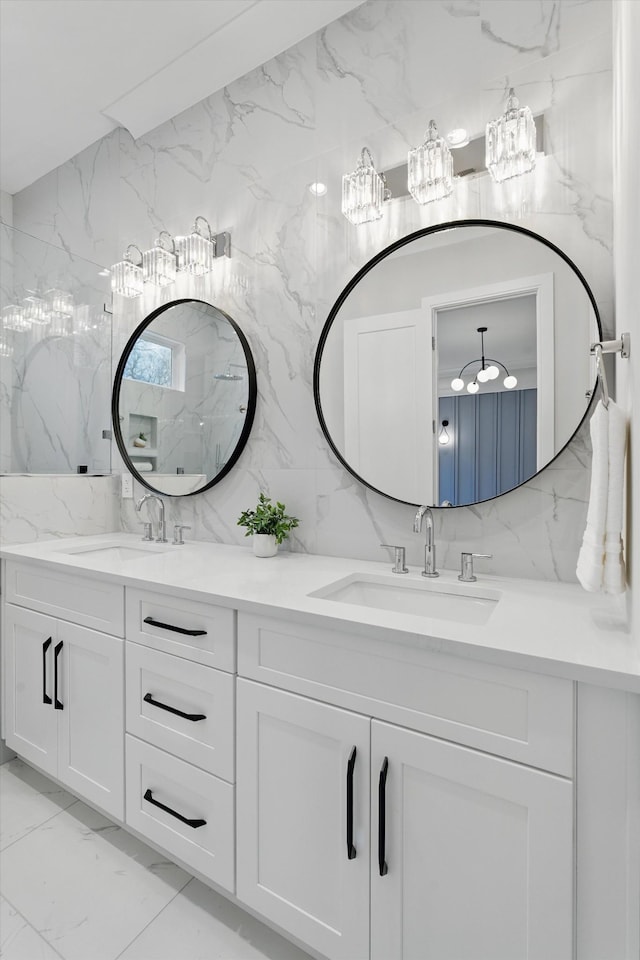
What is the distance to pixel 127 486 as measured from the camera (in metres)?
2.35

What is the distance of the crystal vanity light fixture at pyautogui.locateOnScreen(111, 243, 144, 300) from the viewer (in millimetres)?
2207

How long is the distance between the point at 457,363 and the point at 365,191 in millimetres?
624

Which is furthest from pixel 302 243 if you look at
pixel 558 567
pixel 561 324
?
pixel 558 567

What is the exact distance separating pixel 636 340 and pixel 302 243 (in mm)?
1294

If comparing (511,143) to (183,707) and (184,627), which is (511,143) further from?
(183,707)

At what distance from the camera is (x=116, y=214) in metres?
2.42

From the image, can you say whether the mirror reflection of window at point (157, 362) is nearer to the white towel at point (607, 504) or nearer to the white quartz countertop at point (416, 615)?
the white quartz countertop at point (416, 615)

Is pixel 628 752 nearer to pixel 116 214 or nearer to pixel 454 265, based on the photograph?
pixel 454 265

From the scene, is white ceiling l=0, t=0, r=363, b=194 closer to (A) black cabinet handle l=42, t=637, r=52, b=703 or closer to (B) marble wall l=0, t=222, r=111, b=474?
(B) marble wall l=0, t=222, r=111, b=474

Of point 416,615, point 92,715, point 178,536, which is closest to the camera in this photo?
point 416,615

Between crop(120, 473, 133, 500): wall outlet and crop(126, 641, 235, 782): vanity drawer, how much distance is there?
102 cm

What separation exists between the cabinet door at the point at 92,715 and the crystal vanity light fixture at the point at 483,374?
125 cm

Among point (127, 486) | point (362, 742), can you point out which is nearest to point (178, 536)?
point (127, 486)

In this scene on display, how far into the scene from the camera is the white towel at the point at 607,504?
0.93m
